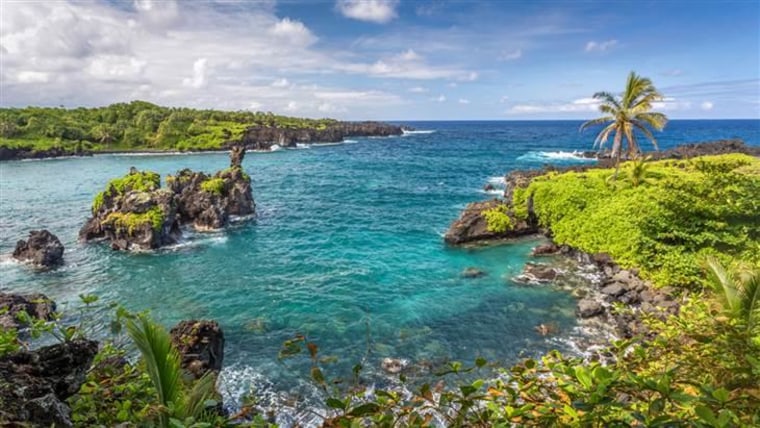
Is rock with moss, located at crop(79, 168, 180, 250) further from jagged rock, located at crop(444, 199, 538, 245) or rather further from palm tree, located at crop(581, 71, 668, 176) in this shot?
palm tree, located at crop(581, 71, 668, 176)

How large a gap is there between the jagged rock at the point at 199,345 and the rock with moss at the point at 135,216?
2299 cm

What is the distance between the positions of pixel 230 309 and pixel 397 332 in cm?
1035

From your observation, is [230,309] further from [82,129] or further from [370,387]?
[82,129]

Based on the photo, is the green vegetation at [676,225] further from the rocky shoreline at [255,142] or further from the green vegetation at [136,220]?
the rocky shoreline at [255,142]

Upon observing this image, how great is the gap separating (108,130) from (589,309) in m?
142

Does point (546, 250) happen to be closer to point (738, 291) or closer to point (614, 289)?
point (614, 289)

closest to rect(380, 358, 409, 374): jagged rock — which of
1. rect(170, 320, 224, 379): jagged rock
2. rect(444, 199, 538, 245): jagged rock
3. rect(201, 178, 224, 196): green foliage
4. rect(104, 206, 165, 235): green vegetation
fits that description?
rect(170, 320, 224, 379): jagged rock

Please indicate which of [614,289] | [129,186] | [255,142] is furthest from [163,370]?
[255,142]

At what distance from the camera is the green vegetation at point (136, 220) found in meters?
35.5

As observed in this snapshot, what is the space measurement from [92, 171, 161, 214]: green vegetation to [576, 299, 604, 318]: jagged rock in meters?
37.8

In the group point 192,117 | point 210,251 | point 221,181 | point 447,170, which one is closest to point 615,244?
point 210,251

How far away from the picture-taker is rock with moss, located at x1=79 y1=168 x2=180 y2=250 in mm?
35406

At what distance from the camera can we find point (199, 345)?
15102 mm

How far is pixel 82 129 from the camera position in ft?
405
